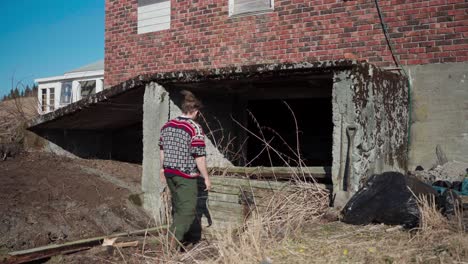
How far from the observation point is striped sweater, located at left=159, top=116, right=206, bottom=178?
5.33m

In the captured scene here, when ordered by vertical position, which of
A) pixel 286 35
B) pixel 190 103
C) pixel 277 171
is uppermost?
pixel 286 35

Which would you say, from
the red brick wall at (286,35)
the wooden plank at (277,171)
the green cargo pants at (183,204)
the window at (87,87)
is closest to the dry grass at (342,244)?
the green cargo pants at (183,204)

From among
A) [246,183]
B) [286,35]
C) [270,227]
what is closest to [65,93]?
[286,35]

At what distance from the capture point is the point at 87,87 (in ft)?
60.6

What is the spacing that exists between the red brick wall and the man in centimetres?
304

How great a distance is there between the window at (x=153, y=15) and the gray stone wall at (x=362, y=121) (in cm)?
545

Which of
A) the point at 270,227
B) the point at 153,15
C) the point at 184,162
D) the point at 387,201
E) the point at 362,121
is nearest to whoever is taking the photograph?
the point at 387,201

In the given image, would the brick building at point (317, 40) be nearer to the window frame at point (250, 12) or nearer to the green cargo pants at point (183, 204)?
the window frame at point (250, 12)

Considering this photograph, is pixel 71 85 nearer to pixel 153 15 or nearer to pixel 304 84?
pixel 153 15

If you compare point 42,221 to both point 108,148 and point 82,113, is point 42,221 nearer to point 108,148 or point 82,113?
point 82,113

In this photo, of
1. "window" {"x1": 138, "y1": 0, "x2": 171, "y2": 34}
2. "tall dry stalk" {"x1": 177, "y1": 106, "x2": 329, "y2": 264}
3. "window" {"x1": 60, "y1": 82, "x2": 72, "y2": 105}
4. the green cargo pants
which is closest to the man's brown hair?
the green cargo pants

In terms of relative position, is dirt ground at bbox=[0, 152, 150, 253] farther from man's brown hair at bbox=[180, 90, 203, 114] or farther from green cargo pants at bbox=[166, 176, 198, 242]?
man's brown hair at bbox=[180, 90, 203, 114]

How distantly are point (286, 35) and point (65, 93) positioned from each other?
13969 millimetres

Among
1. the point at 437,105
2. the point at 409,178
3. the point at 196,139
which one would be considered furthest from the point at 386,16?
the point at 196,139
